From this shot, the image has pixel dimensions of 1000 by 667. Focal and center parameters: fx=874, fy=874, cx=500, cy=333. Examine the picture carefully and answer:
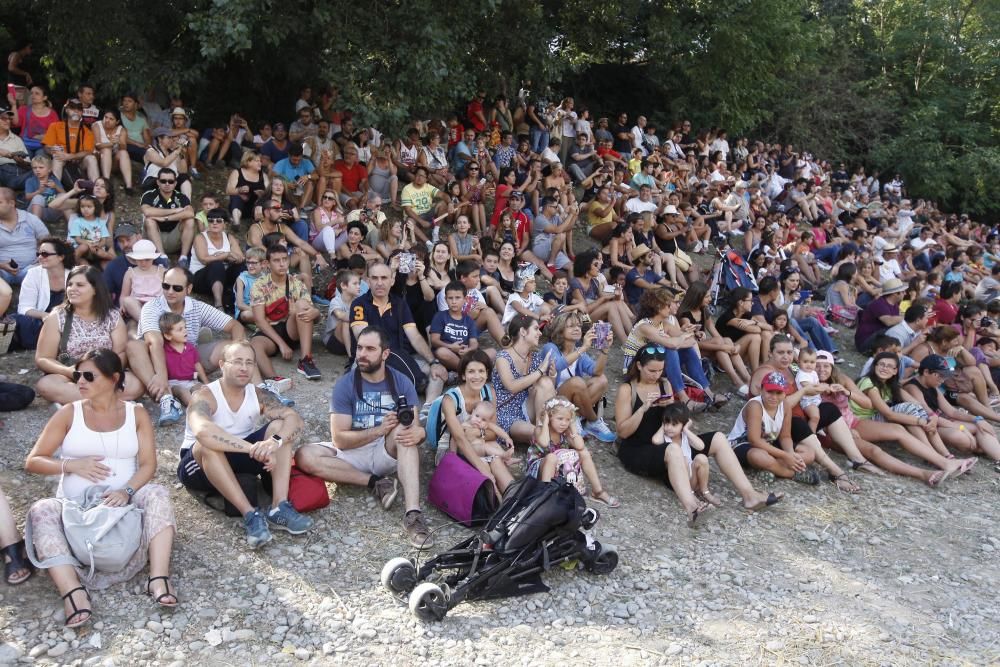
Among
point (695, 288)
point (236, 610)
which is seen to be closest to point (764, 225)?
point (695, 288)

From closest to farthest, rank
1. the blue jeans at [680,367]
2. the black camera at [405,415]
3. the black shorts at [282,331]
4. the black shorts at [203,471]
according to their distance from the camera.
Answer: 1. the black shorts at [203,471]
2. the black camera at [405,415]
3. the black shorts at [282,331]
4. the blue jeans at [680,367]

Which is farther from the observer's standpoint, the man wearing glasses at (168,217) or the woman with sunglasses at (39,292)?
the man wearing glasses at (168,217)

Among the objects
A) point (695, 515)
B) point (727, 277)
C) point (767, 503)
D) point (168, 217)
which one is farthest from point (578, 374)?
point (168, 217)

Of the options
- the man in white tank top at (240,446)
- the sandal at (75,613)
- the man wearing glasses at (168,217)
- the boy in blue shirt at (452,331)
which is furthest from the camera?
the man wearing glasses at (168,217)

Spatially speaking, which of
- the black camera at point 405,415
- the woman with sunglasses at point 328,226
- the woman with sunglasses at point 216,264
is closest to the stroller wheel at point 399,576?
the black camera at point 405,415

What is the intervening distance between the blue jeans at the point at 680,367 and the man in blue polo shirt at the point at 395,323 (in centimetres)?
201

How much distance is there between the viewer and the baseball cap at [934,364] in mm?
8797

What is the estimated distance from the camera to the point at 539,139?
15500mm

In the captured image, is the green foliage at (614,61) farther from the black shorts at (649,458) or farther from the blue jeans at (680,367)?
the black shorts at (649,458)

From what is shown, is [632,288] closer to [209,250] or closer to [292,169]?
[292,169]

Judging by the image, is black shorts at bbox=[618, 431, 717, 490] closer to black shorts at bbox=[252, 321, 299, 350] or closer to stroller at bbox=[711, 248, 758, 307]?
black shorts at bbox=[252, 321, 299, 350]

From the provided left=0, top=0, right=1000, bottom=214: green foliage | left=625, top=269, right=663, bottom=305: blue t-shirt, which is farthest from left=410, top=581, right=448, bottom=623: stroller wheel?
left=625, top=269, right=663, bottom=305: blue t-shirt

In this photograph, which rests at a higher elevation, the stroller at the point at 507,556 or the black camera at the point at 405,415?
the black camera at the point at 405,415

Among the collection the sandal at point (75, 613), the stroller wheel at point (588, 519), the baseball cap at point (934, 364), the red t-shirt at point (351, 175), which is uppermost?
the red t-shirt at point (351, 175)
